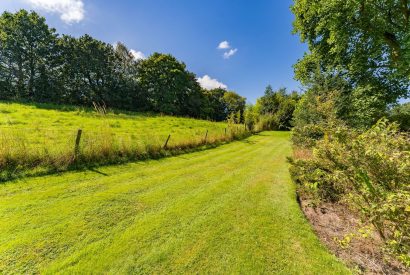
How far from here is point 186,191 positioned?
5.17m

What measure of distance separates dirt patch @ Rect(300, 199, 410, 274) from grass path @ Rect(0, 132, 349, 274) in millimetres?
295

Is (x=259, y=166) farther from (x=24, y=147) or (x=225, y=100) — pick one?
(x=225, y=100)

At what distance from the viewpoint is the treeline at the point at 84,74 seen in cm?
2422

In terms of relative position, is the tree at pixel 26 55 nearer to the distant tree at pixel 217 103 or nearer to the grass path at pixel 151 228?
the distant tree at pixel 217 103

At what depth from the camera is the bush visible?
229 centimetres

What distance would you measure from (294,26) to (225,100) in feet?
124

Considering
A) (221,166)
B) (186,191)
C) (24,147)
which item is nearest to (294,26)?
(221,166)

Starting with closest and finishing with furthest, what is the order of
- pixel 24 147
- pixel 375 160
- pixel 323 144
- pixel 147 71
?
1. pixel 375 160
2. pixel 323 144
3. pixel 24 147
4. pixel 147 71

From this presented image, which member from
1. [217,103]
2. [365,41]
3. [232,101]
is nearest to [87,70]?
[217,103]

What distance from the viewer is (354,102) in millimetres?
7445

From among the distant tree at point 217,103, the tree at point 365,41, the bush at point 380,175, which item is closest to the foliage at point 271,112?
the tree at point 365,41

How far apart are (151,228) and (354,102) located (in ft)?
28.8

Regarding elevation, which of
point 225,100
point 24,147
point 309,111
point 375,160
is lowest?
point 24,147

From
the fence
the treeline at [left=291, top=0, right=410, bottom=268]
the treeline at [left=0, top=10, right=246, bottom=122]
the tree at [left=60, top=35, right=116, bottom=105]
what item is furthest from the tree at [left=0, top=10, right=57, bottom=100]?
the treeline at [left=291, top=0, right=410, bottom=268]
